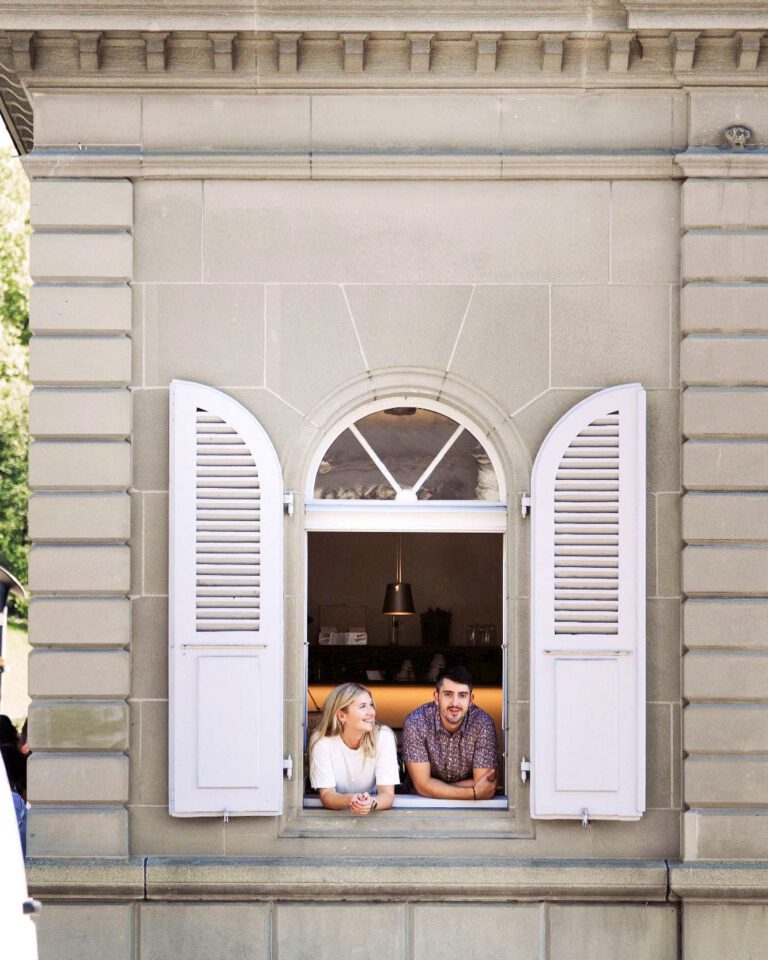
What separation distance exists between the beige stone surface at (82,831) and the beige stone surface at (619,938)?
8.29 feet

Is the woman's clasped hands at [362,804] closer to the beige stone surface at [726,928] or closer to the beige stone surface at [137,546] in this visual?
the beige stone surface at [137,546]

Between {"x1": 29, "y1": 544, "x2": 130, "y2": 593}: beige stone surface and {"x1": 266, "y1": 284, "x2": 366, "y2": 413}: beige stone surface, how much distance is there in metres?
1.34

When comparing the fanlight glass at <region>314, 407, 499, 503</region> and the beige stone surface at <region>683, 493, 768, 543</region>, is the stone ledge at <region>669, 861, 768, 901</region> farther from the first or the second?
the fanlight glass at <region>314, 407, 499, 503</region>

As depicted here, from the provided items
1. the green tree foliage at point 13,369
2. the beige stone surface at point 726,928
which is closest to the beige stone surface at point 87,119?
the beige stone surface at point 726,928

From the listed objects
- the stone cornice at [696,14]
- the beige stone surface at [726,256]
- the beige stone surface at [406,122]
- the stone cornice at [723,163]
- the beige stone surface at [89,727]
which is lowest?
the beige stone surface at [89,727]

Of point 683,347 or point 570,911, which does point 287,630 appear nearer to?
point 570,911

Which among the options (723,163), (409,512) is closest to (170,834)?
(409,512)

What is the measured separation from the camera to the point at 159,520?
8039 mm

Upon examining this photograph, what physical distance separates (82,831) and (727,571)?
13.0 feet

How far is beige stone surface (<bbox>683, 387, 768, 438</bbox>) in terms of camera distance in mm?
7898

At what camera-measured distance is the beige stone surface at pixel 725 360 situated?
26.0 ft

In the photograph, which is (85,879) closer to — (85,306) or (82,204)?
(85,306)

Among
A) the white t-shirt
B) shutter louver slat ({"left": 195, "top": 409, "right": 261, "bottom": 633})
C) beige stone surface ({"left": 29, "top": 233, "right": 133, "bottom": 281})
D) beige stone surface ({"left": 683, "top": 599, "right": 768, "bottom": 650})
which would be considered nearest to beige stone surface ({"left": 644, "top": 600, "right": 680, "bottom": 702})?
beige stone surface ({"left": 683, "top": 599, "right": 768, "bottom": 650})

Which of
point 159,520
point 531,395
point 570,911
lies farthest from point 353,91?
point 570,911
